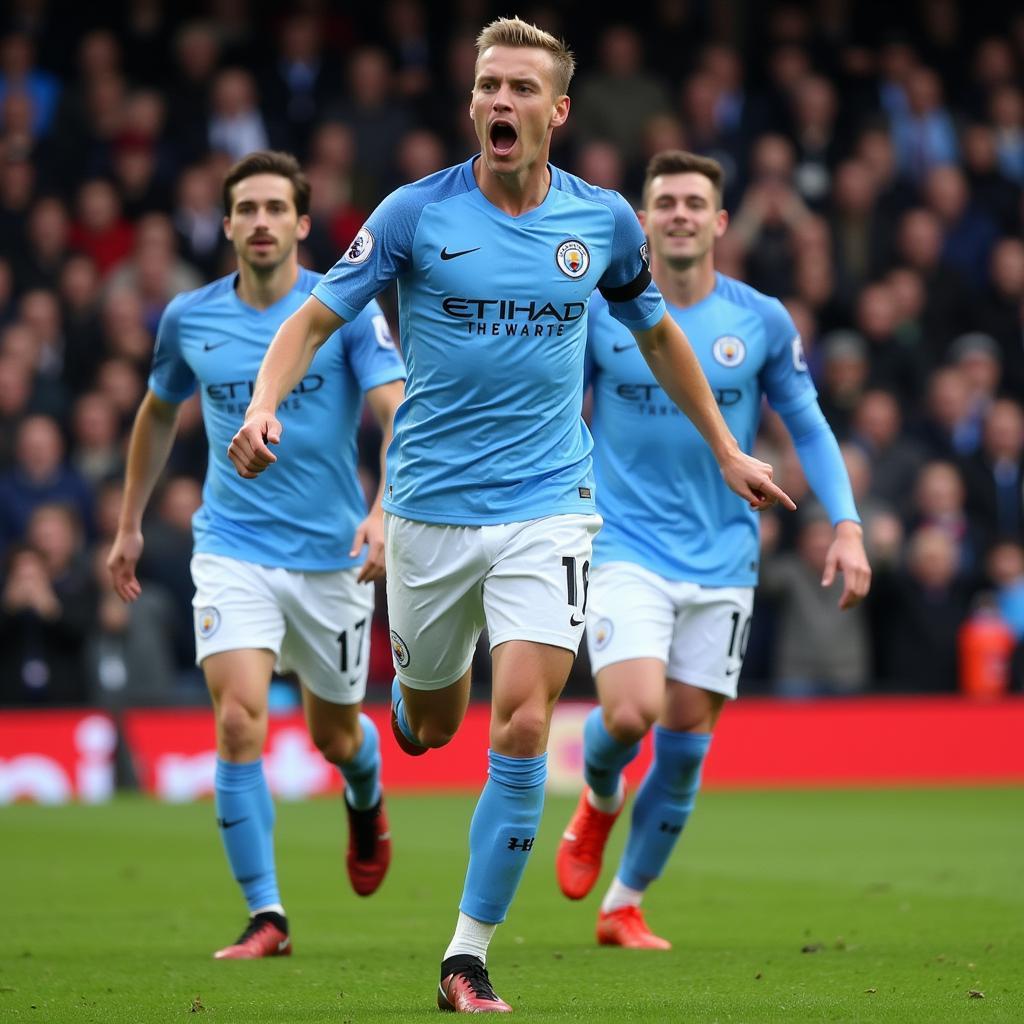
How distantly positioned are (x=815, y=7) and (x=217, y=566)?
15.6 m

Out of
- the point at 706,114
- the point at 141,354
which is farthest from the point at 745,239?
the point at 141,354

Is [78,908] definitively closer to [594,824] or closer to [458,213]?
[594,824]

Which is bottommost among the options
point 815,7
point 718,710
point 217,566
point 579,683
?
point 579,683

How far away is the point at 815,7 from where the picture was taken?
70.9 ft

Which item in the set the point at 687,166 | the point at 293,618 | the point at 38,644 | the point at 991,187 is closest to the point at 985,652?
the point at 991,187

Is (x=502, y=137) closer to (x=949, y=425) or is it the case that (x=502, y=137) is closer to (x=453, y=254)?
(x=453, y=254)

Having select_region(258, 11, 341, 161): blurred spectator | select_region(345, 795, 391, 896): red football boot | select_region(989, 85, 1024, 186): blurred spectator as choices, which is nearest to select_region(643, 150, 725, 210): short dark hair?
select_region(345, 795, 391, 896): red football boot

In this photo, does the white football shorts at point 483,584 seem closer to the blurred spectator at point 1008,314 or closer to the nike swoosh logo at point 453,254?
the nike swoosh logo at point 453,254

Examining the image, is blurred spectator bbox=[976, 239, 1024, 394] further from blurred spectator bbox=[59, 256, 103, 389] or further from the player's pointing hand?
the player's pointing hand

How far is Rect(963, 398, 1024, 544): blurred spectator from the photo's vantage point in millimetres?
16578

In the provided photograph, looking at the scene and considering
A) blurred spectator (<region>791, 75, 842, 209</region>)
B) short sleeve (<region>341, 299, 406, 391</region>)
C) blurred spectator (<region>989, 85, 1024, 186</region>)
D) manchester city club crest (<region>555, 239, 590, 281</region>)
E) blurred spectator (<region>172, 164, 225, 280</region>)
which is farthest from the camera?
blurred spectator (<region>989, 85, 1024, 186</region>)

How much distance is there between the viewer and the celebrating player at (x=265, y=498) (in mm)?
A: 7590

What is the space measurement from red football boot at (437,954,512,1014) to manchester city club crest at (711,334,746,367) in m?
3.04

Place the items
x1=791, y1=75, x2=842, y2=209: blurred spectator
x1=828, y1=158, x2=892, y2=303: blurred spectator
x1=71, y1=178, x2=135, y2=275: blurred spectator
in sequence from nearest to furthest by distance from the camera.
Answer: x1=71, y1=178, x2=135, y2=275: blurred spectator → x1=828, y1=158, x2=892, y2=303: blurred spectator → x1=791, y1=75, x2=842, y2=209: blurred spectator
